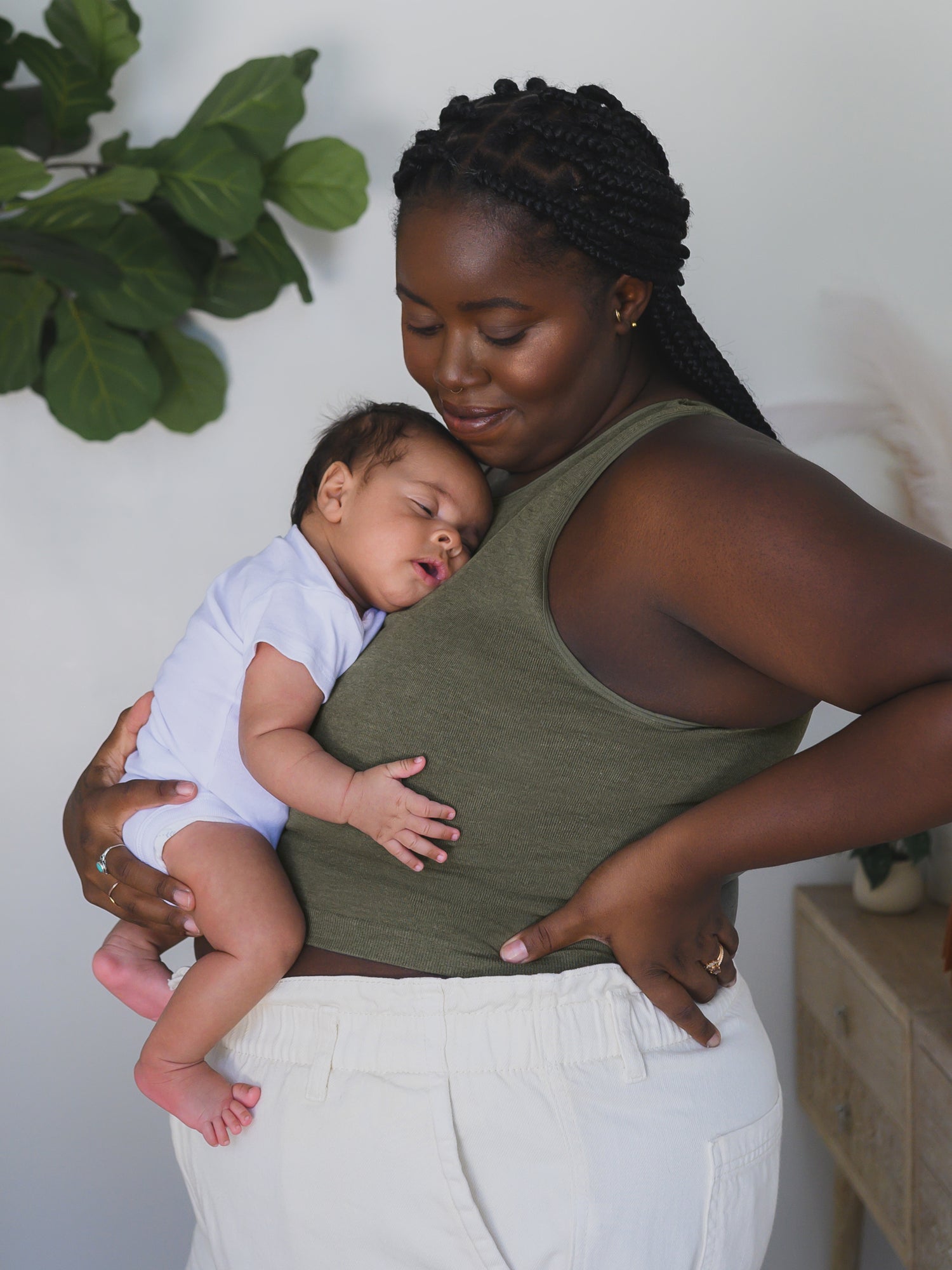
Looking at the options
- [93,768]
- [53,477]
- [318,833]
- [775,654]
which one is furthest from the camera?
[53,477]

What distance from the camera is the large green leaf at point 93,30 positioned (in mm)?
2006

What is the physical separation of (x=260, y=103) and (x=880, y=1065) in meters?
1.98

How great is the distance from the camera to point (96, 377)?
2150mm

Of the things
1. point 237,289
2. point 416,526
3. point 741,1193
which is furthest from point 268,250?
point 741,1193

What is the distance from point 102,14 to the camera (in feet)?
6.59

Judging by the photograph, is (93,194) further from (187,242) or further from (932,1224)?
(932,1224)

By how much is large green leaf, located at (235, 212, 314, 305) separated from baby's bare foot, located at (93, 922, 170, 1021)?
4.42ft

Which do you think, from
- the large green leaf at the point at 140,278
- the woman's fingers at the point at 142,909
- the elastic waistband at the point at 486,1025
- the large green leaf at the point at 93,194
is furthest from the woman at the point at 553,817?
the large green leaf at the point at 140,278

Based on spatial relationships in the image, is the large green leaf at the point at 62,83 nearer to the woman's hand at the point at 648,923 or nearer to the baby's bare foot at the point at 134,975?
the baby's bare foot at the point at 134,975

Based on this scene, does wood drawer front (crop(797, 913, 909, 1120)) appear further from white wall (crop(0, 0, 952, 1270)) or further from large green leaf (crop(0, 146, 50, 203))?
large green leaf (crop(0, 146, 50, 203))

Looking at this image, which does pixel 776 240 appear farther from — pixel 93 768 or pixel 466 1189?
pixel 466 1189

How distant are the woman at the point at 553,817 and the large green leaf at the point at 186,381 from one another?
1.30 metres

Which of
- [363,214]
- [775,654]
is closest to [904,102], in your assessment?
[363,214]

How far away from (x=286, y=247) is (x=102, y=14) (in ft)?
1.59
